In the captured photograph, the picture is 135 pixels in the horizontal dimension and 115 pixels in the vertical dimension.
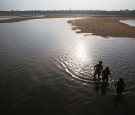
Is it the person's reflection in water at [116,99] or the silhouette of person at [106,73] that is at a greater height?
the silhouette of person at [106,73]

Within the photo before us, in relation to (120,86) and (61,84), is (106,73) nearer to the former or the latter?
(120,86)

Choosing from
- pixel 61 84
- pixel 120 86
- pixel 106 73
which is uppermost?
pixel 106 73

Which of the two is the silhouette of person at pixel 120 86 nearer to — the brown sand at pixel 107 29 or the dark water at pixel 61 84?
the dark water at pixel 61 84

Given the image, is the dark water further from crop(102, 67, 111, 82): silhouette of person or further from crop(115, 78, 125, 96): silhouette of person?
crop(102, 67, 111, 82): silhouette of person

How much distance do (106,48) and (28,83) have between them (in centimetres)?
1772

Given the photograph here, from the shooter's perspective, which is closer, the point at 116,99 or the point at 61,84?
the point at 116,99

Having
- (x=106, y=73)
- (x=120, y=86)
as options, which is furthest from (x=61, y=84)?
(x=120, y=86)

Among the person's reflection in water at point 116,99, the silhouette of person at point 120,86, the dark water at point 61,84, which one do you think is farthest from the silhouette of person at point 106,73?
the person's reflection in water at point 116,99

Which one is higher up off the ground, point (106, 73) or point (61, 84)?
point (106, 73)

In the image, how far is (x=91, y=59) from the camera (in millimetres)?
23516

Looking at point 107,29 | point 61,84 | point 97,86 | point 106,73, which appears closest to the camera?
point 106,73

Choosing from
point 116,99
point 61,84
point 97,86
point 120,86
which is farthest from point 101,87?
point 61,84

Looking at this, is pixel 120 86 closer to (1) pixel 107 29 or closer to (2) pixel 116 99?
(2) pixel 116 99

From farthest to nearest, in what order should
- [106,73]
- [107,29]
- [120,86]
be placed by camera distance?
[107,29] → [106,73] → [120,86]
